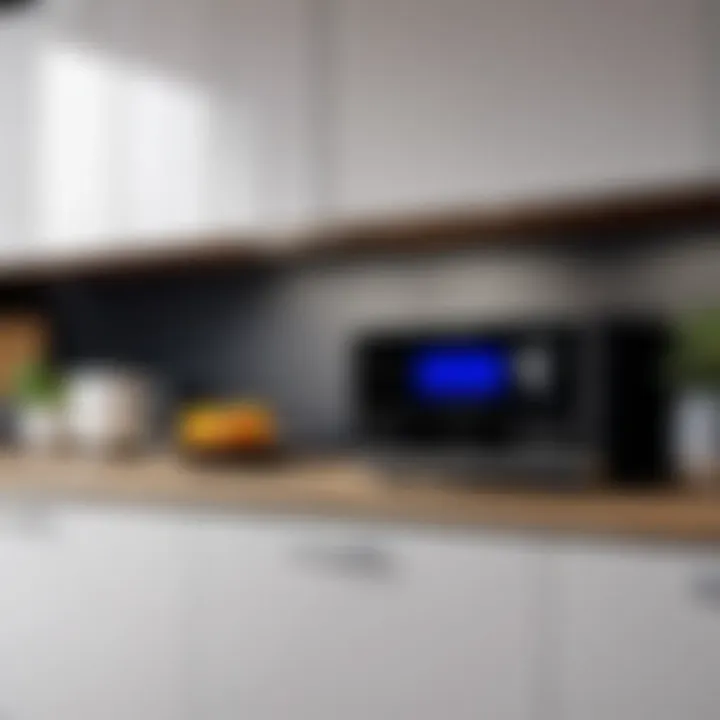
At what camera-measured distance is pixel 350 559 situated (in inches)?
68.6

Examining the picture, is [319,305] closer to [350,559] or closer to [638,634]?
[350,559]

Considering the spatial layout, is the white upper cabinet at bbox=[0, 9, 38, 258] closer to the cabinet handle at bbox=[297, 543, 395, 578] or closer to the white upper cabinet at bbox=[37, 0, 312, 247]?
the white upper cabinet at bbox=[37, 0, 312, 247]

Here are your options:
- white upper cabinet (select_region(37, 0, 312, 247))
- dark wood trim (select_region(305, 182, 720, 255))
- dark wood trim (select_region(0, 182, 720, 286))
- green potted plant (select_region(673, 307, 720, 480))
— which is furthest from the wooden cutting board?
green potted plant (select_region(673, 307, 720, 480))

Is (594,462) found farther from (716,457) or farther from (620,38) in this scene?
(620,38)

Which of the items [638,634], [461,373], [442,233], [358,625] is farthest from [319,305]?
[638,634]

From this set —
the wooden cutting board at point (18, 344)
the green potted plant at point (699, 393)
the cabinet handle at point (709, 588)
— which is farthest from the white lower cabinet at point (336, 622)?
the wooden cutting board at point (18, 344)

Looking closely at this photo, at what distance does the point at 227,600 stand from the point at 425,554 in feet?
1.30

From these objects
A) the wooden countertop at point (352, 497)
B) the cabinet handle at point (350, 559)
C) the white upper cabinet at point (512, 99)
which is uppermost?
the white upper cabinet at point (512, 99)

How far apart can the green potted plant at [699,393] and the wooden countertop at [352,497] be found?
24cm

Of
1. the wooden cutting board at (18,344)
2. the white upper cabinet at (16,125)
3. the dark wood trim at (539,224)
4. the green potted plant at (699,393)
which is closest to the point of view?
the green potted plant at (699,393)

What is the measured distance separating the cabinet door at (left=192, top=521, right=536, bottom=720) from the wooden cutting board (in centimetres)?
95

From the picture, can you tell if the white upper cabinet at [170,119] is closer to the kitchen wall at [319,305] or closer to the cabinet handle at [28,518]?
the kitchen wall at [319,305]

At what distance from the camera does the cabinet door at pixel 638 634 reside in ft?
4.85

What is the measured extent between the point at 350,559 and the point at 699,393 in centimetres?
69
